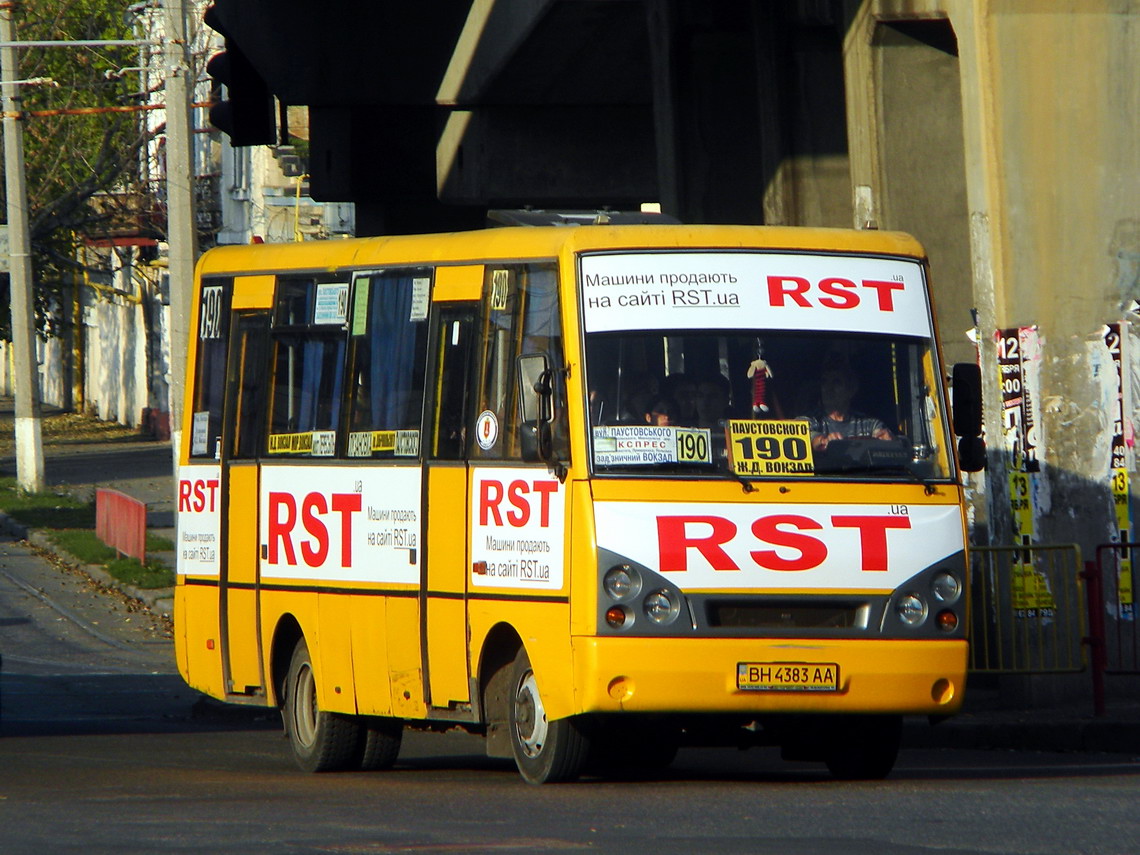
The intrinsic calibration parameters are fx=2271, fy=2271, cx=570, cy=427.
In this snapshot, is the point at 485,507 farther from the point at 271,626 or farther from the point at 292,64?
the point at 292,64

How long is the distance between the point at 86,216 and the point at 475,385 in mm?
42822

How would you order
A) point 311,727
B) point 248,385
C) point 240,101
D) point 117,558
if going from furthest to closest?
point 117,558 < point 240,101 < point 248,385 < point 311,727

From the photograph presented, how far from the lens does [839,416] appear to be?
10.9m

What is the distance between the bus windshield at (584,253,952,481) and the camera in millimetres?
10680

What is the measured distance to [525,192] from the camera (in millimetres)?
25594

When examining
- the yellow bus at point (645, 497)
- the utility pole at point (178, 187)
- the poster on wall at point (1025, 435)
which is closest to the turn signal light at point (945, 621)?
the yellow bus at point (645, 497)

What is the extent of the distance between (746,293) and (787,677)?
1889mm

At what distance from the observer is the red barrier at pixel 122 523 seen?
27797 mm

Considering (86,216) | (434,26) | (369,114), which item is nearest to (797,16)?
(434,26)

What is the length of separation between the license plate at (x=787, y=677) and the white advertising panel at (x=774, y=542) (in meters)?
0.36

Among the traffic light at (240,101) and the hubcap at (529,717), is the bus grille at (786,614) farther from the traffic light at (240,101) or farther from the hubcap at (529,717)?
the traffic light at (240,101)

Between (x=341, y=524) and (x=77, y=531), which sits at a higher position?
(x=341, y=524)

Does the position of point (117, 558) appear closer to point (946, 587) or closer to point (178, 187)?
point (178, 187)

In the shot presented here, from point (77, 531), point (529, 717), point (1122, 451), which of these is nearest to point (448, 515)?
point (529, 717)
